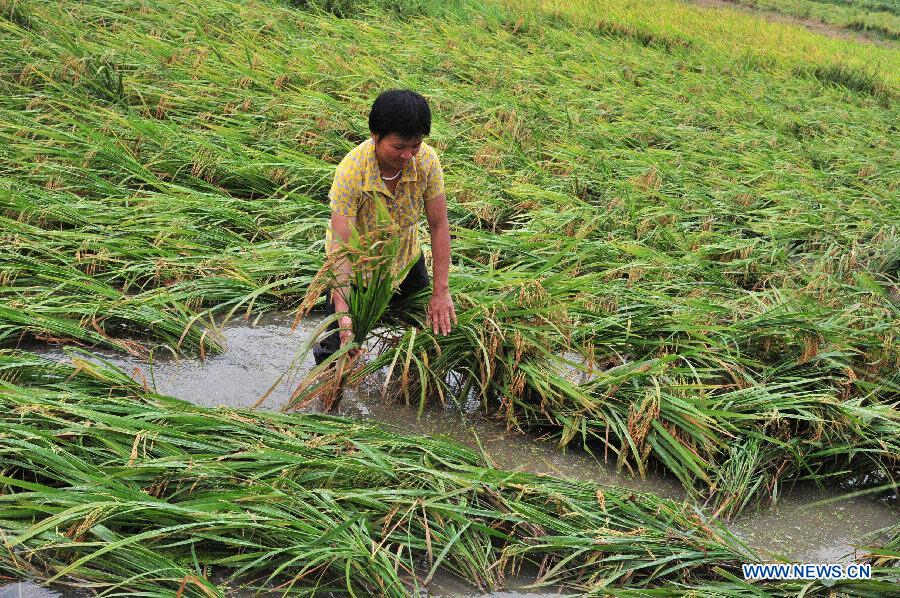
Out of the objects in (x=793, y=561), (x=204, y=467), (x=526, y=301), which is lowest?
(x=793, y=561)

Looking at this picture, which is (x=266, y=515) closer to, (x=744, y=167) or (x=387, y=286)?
(x=387, y=286)

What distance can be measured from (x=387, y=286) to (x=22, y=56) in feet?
11.7

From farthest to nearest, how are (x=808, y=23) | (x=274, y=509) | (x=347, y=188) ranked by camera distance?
(x=808, y=23), (x=347, y=188), (x=274, y=509)

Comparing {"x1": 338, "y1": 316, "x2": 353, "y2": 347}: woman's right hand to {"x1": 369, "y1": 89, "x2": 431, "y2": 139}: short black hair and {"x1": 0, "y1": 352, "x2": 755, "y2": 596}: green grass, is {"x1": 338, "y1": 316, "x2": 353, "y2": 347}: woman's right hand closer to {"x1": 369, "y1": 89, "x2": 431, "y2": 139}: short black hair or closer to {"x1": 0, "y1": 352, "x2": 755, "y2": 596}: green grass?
{"x1": 0, "y1": 352, "x2": 755, "y2": 596}: green grass

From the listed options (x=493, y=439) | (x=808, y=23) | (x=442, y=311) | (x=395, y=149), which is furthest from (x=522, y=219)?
(x=808, y=23)

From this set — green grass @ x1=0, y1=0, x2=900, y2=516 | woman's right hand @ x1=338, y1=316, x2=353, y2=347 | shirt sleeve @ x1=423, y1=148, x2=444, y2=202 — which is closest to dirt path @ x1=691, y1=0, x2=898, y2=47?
green grass @ x1=0, y1=0, x2=900, y2=516

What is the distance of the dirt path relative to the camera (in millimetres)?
13352

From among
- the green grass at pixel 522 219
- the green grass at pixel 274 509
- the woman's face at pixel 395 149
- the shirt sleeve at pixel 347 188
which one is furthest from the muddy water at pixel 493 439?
the woman's face at pixel 395 149

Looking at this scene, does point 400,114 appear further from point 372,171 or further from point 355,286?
point 355,286

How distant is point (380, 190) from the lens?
2512mm

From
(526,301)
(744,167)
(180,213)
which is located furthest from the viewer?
(744,167)

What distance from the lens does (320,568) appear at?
1922 mm

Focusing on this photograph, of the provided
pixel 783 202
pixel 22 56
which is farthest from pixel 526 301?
pixel 22 56

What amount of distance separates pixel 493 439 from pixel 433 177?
0.84m
